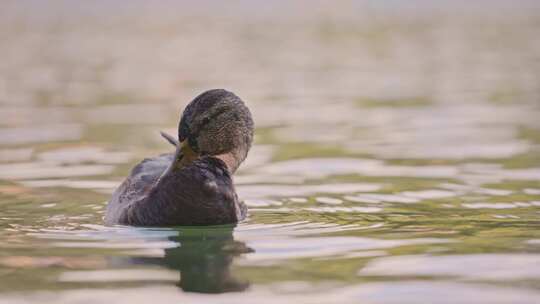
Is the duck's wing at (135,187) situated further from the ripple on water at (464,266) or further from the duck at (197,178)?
the ripple on water at (464,266)

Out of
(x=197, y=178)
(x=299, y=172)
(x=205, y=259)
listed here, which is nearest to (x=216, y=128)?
(x=197, y=178)

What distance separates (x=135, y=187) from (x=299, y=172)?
2636 mm

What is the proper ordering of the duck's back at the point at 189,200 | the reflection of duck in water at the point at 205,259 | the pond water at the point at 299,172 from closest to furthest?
the reflection of duck in water at the point at 205,259
the pond water at the point at 299,172
the duck's back at the point at 189,200

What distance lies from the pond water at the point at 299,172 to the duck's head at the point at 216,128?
1.59ft

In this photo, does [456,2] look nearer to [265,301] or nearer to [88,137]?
[88,137]

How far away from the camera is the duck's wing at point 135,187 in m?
8.33

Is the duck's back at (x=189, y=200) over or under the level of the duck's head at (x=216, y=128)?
under

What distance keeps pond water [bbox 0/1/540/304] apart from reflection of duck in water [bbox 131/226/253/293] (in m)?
0.02

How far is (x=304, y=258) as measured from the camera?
696cm

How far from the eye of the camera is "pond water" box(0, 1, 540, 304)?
6469mm

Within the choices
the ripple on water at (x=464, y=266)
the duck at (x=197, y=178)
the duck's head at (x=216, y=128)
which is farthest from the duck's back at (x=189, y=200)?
the ripple on water at (x=464, y=266)

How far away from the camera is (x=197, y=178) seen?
26.1 ft

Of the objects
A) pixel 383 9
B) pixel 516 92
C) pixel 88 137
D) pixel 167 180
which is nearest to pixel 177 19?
pixel 383 9

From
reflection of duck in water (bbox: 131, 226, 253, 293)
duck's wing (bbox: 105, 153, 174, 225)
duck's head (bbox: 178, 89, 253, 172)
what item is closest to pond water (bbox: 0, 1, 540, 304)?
reflection of duck in water (bbox: 131, 226, 253, 293)
